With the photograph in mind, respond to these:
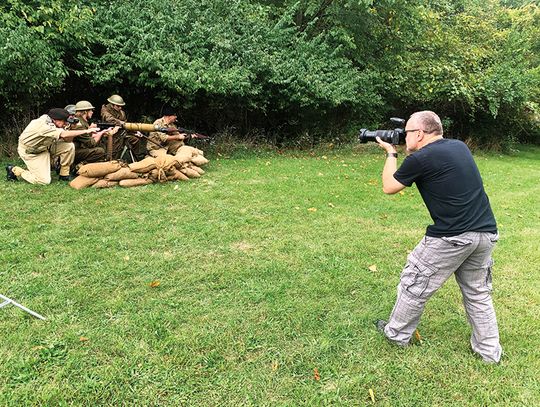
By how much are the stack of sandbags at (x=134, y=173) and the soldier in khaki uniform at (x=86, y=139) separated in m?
0.69

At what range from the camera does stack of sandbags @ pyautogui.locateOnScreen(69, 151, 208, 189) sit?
6.25 m

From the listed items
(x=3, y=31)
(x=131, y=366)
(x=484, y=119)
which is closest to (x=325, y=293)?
(x=131, y=366)

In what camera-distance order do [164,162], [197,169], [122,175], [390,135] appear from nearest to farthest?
1. [390,135]
2. [122,175]
3. [164,162]
4. [197,169]

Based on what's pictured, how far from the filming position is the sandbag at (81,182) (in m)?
6.14

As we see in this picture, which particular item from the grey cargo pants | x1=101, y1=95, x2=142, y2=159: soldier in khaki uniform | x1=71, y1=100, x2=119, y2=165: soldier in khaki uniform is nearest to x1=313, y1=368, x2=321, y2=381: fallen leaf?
the grey cargo pants

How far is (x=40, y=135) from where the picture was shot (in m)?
6.15

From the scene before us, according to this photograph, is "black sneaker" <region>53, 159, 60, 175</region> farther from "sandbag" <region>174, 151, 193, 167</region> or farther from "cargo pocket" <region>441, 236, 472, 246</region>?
"cargo pocket" <region>441, 236, 472, 246</region>

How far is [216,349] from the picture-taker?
282 centimetres

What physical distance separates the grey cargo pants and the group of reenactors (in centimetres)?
537

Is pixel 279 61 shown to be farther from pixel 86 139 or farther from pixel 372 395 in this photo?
pixel 372 395

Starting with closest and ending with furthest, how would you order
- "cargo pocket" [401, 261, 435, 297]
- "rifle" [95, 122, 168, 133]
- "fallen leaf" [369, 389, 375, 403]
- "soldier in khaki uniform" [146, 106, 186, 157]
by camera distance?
"fallen leaf" [369, 389, 375, 403] < "cargo pocket" [401, 261, 435, 297] < "rifle" [95, 122, 168, 133] < "soldier in khaki uniform" [146, 106, 186, 157]

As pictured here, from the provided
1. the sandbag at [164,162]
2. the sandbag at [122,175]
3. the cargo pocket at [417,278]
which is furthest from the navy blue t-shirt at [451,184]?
the sandbag at [122,175]

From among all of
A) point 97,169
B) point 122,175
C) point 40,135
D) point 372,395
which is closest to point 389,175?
point 372,395

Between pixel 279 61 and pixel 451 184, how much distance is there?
25.9 ft
